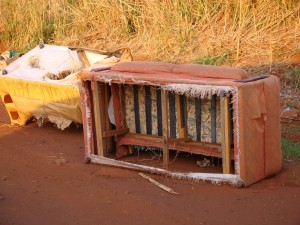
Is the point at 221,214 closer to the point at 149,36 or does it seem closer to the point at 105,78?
the point at 105,78

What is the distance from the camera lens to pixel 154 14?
11.6m

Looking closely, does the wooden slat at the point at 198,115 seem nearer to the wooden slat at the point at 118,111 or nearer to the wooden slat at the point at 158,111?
the wooden slat at the point at 158,111

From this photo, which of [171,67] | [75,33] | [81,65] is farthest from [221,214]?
[75,33]

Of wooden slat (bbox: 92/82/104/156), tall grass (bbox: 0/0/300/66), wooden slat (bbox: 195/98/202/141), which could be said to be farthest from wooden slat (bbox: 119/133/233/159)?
tall grass (bbox: 0/0/300/66)

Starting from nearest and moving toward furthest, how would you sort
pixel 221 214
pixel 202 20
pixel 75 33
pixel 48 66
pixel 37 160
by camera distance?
pixel 221 214 < pixel 37 160 < pixel 48 66 < pixel 202 20 < pixel 75 33

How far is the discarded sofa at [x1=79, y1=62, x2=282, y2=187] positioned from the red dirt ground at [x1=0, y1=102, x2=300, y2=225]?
183mm

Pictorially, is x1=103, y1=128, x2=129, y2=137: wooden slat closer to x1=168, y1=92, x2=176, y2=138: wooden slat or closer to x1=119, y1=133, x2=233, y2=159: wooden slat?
x1=119, y1=133, x2=233, y2=159: wooden slat

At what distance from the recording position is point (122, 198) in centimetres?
535

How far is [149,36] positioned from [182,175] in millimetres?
6180

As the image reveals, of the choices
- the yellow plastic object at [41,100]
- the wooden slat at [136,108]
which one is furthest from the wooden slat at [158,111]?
the yellow plastic object at [41,100]

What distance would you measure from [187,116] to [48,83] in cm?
255

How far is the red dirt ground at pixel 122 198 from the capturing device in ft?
15.9

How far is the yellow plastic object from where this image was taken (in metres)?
7.81

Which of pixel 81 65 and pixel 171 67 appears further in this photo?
pixel 81 65
